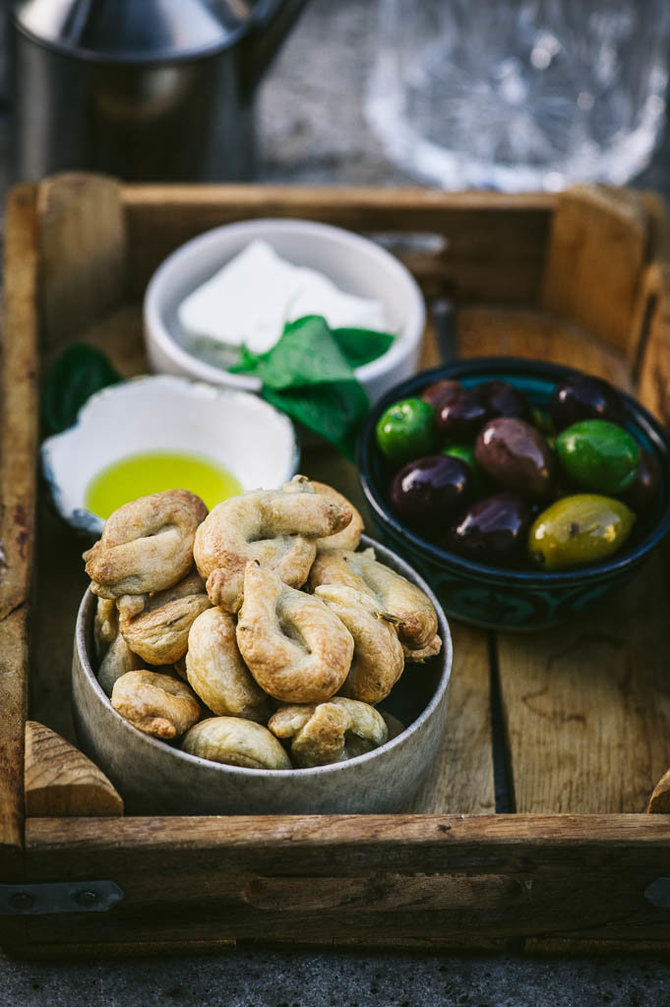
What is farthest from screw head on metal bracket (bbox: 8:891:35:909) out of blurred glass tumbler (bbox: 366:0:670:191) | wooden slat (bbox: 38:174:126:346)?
blurred glass tumbler (bbox: 366:0:670:191)

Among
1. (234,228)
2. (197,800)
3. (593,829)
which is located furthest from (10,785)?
(234,228)

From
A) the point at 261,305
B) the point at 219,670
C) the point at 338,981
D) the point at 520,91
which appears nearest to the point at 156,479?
the point at 261,305

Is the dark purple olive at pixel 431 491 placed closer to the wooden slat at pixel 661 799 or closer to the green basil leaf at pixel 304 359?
the green basil leaf at pixel 304 359

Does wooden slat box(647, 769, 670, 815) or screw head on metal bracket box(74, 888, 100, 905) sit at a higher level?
wooden slat box(647, 769, 670, 815)

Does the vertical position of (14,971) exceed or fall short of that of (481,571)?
it falls short

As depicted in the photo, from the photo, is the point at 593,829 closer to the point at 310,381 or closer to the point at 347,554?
the point at 347,554

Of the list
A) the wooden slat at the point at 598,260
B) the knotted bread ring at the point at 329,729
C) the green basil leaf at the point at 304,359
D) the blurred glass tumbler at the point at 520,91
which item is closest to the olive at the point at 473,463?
the green basil leaf at the point at 304,359

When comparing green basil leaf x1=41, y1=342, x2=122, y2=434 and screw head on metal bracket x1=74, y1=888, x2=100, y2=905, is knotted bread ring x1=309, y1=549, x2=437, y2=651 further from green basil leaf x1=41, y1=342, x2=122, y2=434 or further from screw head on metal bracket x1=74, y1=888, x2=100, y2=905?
green basil leaf x1=41, y1=342, x2=122, y2=434
